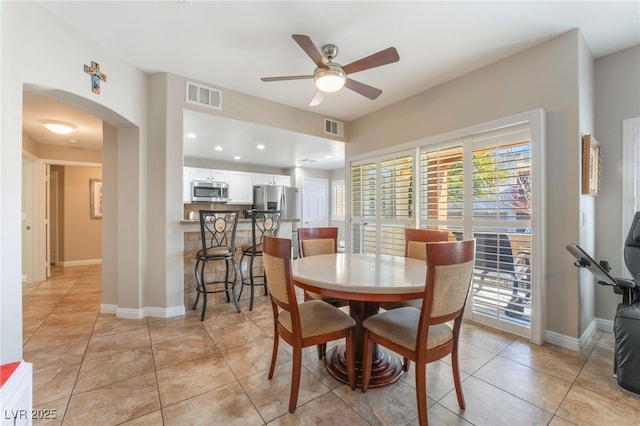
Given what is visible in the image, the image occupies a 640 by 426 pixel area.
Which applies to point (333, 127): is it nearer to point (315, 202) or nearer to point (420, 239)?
point (420, 239)

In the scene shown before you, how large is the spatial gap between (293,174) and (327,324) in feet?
17.9

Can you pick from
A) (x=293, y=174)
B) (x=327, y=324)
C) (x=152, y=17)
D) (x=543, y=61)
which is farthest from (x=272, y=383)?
(x=293, y=174)

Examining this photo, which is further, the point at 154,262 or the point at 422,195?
the point at 422,195

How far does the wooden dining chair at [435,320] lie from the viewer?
4.25ft

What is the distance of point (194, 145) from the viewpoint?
455 centimetres

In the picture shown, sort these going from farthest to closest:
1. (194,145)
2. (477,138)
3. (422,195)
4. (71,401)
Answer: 1. (194,145)
2. (422,195)
3. (477,138)
4. (71,401)

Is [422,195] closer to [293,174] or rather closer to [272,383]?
[272,383]

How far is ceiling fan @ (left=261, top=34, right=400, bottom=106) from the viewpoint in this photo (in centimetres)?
188

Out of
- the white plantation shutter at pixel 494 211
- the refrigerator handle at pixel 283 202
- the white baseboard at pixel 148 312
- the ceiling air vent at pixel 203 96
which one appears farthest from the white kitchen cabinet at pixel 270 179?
the white plantation shutter at pixel 494 211

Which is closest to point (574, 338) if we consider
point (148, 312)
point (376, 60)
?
point (376, 60)

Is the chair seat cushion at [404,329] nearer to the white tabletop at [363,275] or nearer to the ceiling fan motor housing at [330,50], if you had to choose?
the white tabletop at [363,275]

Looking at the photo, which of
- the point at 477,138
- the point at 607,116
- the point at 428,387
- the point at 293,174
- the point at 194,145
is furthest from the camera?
the point at 293,174

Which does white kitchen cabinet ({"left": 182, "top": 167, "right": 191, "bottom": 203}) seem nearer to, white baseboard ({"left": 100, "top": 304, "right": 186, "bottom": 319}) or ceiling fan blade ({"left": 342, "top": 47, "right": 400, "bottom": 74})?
white baseboard ({"left": 100, "top": 304, "right": 186, "bottom": 319})

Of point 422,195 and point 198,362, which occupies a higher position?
point 422,195
